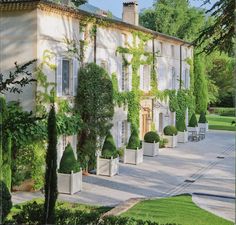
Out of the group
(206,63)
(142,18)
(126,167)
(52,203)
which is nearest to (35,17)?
(126,167)

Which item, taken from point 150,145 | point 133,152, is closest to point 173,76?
point 150,145

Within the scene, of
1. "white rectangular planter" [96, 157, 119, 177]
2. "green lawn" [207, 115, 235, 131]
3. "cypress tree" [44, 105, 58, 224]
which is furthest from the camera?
"green lawn" [207, 115, 235, 131]

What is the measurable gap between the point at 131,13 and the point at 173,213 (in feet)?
66.2

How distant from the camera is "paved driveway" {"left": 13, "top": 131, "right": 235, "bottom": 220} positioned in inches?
685

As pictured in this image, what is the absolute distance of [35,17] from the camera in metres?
19.1

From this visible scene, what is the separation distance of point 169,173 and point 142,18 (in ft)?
101

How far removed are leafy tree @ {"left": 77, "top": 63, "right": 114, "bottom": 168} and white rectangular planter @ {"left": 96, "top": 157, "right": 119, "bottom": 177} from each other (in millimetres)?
927

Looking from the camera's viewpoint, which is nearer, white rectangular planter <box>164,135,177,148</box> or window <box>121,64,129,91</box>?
window <box>121,64,129,91</box>

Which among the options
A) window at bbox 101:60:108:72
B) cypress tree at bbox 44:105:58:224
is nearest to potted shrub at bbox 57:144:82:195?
window at bbox 101:60:108:72

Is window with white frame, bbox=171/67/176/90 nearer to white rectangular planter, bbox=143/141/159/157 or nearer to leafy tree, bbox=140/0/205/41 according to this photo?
white rectangular planter, bbox=143/141/159/157

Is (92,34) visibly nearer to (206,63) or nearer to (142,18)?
(142,18)

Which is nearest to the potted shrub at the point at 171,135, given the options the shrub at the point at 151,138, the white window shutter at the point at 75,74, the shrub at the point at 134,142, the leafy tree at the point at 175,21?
the shrub at the point at 151,138

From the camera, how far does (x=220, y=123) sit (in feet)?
162

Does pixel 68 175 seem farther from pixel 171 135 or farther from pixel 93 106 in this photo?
pixel 171 135
